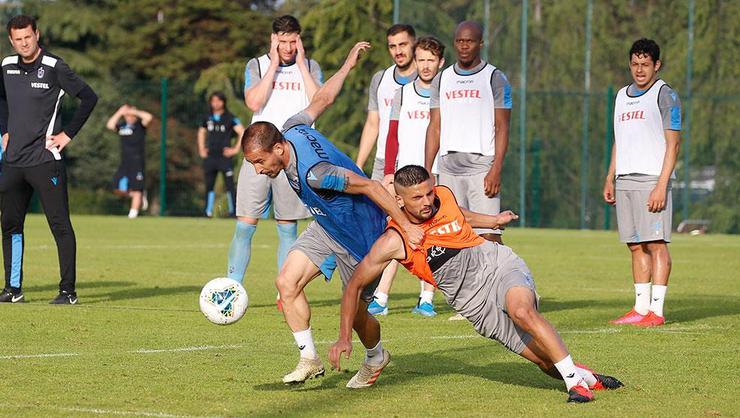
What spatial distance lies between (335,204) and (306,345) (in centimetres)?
84

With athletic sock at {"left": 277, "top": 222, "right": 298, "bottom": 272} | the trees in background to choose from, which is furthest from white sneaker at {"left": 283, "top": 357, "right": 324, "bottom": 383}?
the trees in background

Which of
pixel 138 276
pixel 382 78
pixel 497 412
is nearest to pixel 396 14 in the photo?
pixel 138 276

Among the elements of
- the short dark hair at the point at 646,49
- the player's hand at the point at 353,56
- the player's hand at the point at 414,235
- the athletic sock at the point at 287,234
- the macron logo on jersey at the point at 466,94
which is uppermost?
the short dark hair at the point at 646,49

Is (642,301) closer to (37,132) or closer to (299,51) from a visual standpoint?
(299,51)

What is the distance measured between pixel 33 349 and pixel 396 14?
22034 millimetres

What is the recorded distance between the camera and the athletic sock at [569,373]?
7.53 metres

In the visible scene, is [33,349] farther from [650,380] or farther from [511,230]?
[511,230]

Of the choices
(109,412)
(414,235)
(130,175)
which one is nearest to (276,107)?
(414,235)

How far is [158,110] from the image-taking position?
34.2 meters

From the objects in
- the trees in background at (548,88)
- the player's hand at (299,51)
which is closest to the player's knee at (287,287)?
the player's hand at (299,51)

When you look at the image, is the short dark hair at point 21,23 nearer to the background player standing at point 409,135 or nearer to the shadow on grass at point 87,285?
the shadow on grass at point 87,285

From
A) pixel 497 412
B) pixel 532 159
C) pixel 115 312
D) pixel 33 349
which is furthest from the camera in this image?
pixel 532 159

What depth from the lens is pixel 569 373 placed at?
7547 mm

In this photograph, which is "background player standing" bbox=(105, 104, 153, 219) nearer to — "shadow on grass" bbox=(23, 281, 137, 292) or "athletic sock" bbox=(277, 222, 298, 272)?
"shadow on grass" bbox=(23, 281, 137, 292)
